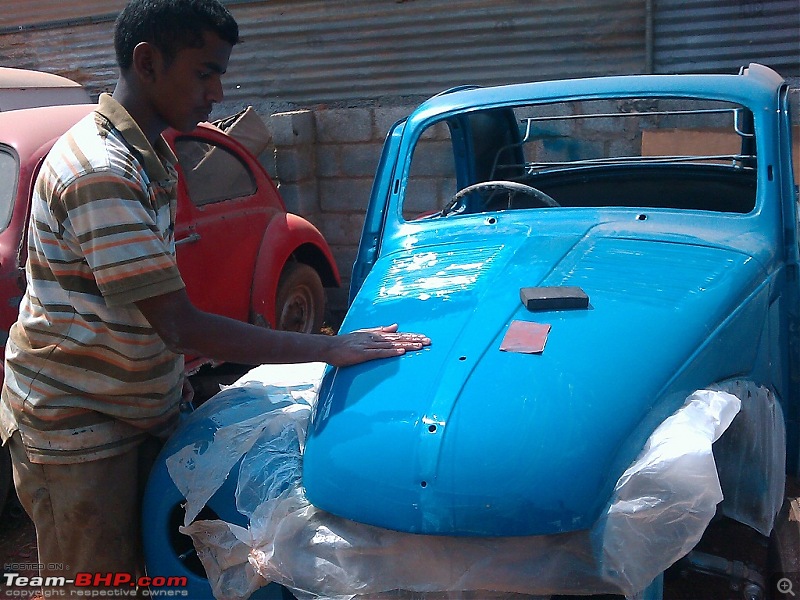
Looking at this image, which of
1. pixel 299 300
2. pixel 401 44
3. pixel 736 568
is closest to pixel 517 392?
pixel 736 568

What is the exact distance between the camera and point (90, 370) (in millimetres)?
1777

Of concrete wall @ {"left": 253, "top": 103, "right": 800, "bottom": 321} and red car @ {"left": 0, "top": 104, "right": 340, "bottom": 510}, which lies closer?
red car @ {"left": 0, "top": 104, "right": 340, "bottom": 510}

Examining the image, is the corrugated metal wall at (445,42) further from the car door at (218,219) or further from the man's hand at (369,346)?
the man's hand at (369,346)

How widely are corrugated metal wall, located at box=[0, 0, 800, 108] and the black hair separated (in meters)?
5.19

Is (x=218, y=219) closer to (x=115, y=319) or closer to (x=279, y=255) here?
(x=279, y=255)

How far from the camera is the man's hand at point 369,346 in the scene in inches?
75.4

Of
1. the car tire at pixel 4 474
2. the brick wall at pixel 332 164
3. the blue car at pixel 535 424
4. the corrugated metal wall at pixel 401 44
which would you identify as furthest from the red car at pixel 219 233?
the corrugated metal wall at pixel 401 44

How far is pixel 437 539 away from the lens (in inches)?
64.3

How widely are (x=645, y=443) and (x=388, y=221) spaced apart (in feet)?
5.00

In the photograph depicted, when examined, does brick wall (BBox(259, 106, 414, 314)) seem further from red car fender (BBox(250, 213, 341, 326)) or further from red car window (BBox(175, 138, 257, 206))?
red car window (BBox(175, 138, 257, 206))

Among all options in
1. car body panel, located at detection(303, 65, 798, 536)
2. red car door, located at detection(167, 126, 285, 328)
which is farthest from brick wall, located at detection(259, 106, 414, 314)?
car body panel, located at detection(303, 65, 798, 536)

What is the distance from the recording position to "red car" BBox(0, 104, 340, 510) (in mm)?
3584

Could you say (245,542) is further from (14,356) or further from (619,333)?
(619,333)
